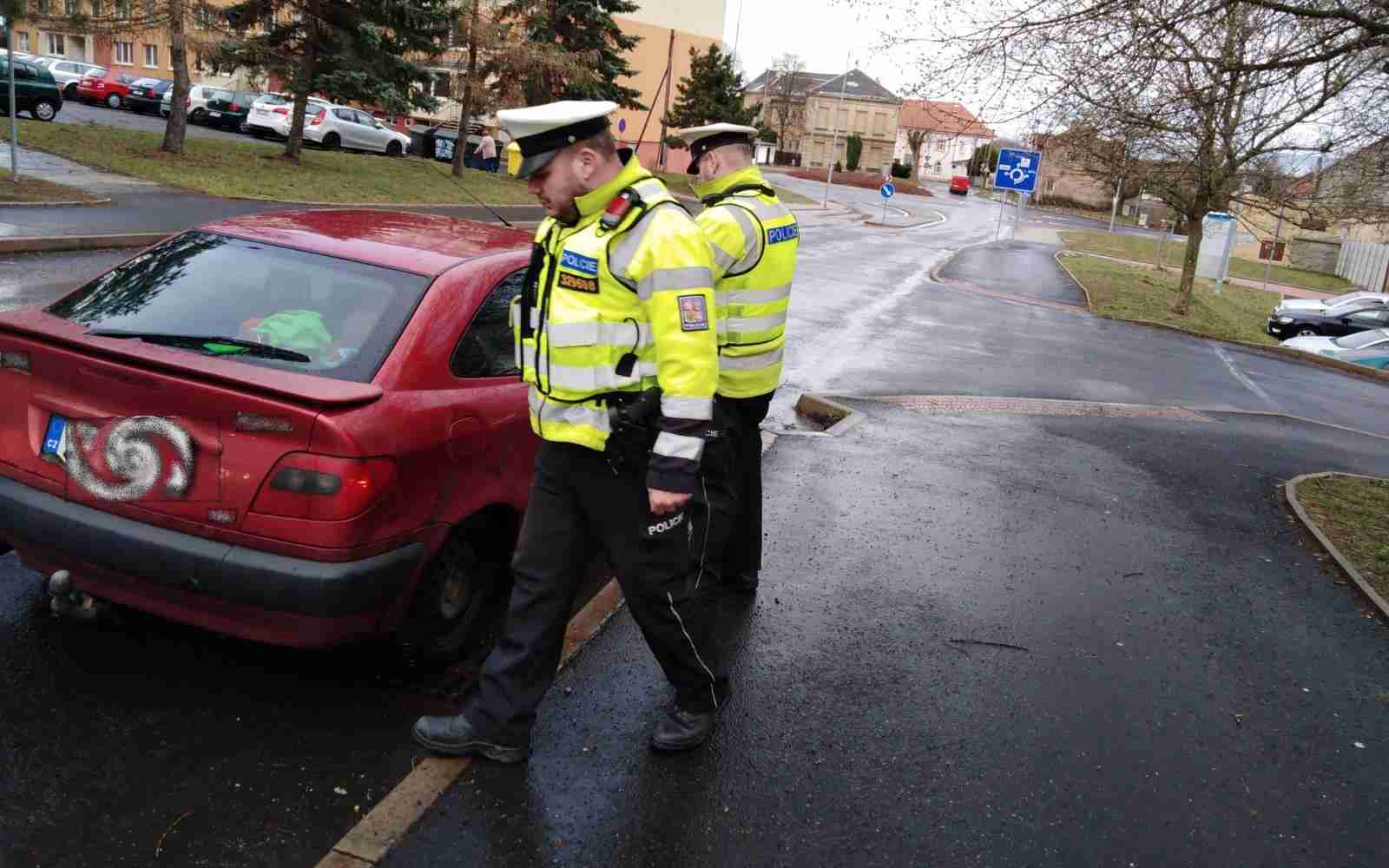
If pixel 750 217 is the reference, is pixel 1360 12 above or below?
above

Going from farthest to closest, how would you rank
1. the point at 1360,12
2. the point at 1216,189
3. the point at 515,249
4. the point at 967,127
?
the point at 1216,189, the point at 967,127, the point at 1360,12, the point at 515,249

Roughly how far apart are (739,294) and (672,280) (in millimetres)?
1329

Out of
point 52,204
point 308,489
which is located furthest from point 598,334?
point 52,204

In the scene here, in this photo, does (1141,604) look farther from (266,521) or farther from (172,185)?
(172,185)

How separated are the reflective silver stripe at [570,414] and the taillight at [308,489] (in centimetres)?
60

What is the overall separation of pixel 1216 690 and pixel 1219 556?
2.05m

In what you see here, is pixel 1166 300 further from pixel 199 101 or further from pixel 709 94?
pixel 709 94

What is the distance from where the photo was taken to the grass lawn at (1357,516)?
20.8 ft

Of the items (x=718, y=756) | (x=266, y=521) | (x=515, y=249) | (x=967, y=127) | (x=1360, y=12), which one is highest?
(x=1360, y=12)

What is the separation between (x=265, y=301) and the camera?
378 cm

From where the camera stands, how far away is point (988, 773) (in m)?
3.66

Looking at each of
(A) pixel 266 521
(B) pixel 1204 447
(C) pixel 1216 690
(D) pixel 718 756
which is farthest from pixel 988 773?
(B) pixel 1204 447

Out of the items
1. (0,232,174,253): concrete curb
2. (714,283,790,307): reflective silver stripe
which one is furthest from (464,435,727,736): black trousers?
(0,232,174,253): concrete curb

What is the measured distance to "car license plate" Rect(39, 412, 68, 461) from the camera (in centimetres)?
343
